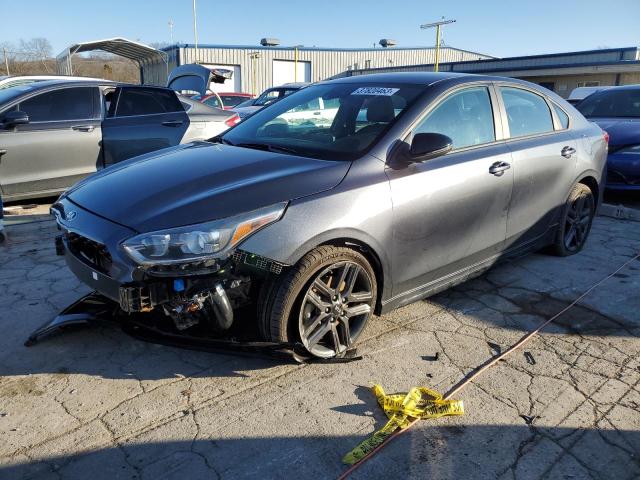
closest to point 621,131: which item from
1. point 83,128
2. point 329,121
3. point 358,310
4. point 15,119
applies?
point 329,121

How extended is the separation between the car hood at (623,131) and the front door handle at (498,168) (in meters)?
4.30

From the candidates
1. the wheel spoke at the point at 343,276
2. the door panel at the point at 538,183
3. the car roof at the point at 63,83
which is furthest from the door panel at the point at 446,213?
the car roof at the point at 63,83

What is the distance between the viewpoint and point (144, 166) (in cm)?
329

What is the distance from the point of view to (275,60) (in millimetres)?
38500

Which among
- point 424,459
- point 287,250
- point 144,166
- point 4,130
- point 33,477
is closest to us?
point 33,477

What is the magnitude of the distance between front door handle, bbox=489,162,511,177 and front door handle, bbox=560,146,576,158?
36.5 inches

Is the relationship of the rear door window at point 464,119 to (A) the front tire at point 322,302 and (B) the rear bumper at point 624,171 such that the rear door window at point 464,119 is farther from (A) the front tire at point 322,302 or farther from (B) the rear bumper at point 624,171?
(B) the rear bumper at point 624,171

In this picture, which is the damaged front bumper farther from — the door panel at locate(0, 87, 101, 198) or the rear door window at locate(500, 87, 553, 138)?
the door panel at locate(0, 87, 101, 198)

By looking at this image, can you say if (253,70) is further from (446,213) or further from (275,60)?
(446,213)

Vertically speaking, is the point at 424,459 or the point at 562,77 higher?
the point at 562,77

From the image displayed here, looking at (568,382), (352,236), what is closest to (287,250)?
(352,236)

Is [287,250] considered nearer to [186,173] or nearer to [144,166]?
[186,173]

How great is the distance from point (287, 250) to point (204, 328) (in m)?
0.76

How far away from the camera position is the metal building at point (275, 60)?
117ft
